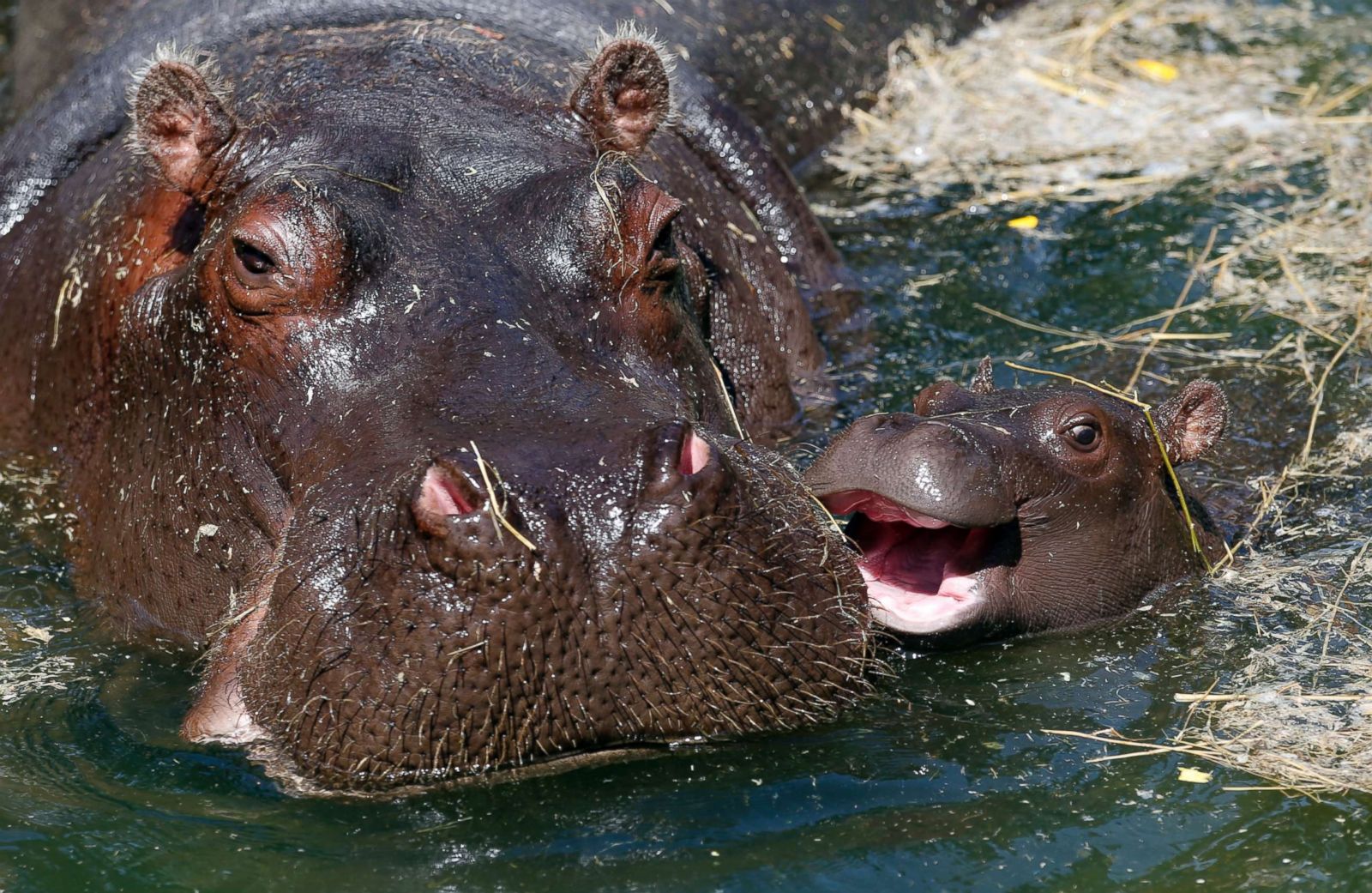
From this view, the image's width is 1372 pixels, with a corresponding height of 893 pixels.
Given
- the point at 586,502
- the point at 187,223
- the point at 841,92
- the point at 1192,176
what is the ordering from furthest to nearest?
1. the point at 841,92
2. the point at 1192,176
3. the point at 187,223
4. the point at 586,502

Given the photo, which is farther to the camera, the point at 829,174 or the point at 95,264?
the point at 829,174

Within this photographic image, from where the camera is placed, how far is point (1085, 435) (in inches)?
202

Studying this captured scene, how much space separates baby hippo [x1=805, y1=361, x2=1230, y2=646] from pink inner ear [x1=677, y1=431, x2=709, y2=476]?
0.82 m

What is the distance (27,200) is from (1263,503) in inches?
182

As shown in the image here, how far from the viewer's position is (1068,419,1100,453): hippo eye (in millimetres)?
5113

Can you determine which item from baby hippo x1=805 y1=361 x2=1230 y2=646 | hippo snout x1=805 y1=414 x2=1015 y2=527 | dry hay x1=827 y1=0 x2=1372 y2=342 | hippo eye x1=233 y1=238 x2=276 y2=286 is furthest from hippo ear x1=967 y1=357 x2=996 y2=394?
hippo eye x1=233 y1=238 x2=276 y2=286

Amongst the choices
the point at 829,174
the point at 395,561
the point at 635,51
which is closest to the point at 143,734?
the point at 395,561

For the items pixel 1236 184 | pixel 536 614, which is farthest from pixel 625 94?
pixel 1236 184

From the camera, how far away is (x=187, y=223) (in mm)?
5504

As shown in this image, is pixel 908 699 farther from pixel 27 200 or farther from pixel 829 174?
pixel 829 174

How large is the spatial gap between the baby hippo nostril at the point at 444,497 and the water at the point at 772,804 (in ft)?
2.55

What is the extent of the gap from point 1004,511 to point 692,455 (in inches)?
47.0

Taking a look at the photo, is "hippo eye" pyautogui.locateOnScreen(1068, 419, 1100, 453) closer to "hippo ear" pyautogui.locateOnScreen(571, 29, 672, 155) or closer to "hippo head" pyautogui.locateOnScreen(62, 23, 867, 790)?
"hippo head" pyautogui.locateOnScreen(62, 23, 867, 790)

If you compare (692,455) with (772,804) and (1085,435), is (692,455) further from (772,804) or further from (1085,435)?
(1085,435)
